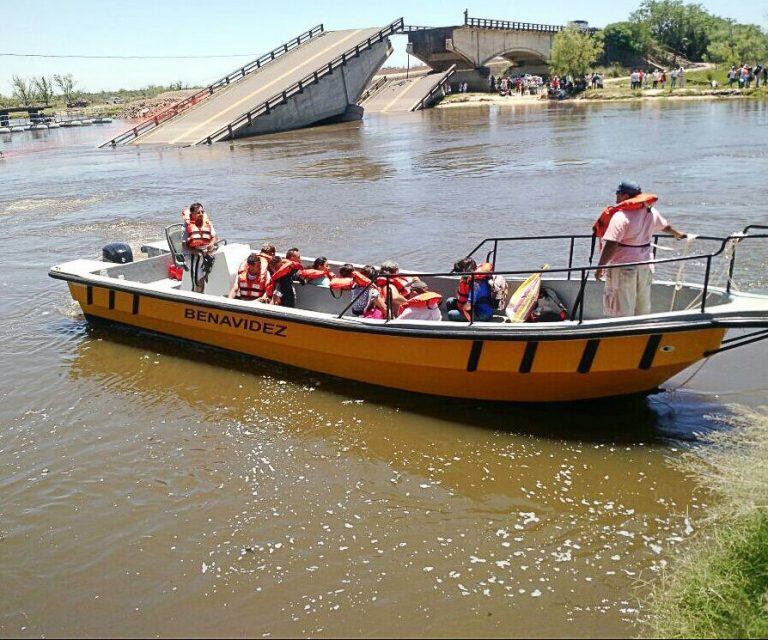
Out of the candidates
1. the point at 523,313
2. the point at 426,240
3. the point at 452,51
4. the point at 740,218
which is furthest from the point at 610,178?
the point at 452,51

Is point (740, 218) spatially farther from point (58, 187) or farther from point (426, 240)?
Result: point (58, 187)

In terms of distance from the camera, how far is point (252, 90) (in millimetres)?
44000

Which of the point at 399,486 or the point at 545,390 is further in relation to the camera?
the point at 545,390

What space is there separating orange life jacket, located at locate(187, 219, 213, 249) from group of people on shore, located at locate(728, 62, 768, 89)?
4656 cm

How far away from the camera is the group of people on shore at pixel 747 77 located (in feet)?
152

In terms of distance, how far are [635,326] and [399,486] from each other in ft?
8.02

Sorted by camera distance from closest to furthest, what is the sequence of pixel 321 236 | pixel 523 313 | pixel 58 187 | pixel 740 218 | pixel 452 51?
pixel 523 313
pixel 740 218
pixel 321 236
pixel 58 187
pixel 452 51

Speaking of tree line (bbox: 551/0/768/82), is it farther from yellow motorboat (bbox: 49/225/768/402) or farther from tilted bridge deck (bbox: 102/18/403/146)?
yellow motorboat (bbox: 49/225/768/402)

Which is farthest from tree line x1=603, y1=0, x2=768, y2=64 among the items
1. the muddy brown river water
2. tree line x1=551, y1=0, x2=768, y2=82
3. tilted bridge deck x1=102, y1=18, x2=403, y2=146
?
the muddy brown river water

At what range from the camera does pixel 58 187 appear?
26391 mm

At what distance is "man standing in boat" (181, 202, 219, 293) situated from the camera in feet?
30.9

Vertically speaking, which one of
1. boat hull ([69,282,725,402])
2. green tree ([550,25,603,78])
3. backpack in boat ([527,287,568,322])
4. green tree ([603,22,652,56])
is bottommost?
boat hull ([69,282,725,402])

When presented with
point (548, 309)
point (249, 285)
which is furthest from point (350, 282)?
point (548, 309)

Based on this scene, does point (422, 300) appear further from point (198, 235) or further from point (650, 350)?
point (198, 235)
